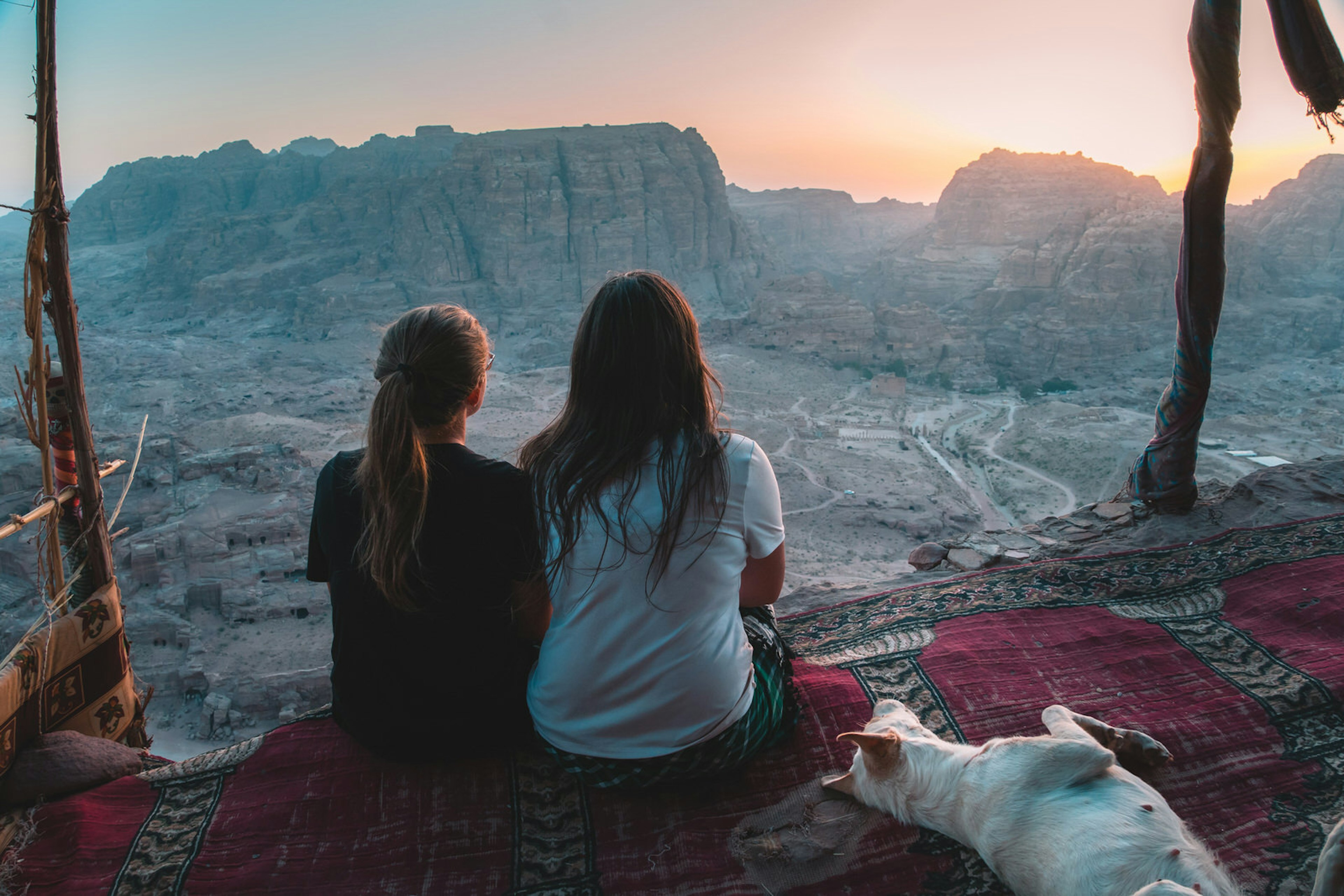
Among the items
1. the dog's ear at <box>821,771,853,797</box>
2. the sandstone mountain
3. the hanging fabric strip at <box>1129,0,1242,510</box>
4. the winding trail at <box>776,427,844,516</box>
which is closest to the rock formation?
the sandstone mountain

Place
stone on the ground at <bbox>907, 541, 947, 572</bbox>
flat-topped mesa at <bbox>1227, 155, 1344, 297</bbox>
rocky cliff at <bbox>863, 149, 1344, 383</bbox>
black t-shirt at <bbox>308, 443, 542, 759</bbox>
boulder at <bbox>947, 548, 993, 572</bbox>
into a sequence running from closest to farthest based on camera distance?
black t-shirt at <bbox>308, 443, 542, 759</bbox>, boulder at <bbox>947, 548, 993, 572</bbox>, stone on the ground at <bbox>907, 541, 947, 572</bbox>, rocky cliff at <bbox>863, 149, 1344, 383</bbox>, flat-topped mesa at <bbox>1227, 155, 1344, 297</bbox>

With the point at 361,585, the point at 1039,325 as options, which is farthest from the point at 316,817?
the point at 1039,325

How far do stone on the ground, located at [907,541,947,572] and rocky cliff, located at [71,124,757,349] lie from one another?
4089 centimetres

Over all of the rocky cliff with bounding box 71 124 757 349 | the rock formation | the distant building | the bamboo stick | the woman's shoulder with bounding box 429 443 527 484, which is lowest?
the distant building

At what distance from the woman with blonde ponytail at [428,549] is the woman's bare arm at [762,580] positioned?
21.4 inches

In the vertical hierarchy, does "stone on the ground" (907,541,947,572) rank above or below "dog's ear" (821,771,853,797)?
below

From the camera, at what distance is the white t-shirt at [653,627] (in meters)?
1.68

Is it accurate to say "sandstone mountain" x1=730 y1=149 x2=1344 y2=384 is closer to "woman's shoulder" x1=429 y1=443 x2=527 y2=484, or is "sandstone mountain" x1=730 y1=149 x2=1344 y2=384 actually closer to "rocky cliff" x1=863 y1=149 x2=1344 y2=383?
"rocky cliff" x1=863 y1=149 x2=1344 y2=383

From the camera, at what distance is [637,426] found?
66.5 inches

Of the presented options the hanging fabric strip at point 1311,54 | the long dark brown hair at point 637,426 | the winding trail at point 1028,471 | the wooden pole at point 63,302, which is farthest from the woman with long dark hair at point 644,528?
the winding trail at point 1028,471

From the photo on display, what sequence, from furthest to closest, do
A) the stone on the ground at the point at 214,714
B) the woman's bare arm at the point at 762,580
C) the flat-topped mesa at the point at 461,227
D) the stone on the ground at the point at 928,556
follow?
the flat-topped mesa at the point at 461,227, the stone on the ground at the point at 214,714, the stone on the ground at the point at 928,556, the woman's bare arm at the point at 762,580

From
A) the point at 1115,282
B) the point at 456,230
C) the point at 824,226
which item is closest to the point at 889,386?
the point at 1115,282

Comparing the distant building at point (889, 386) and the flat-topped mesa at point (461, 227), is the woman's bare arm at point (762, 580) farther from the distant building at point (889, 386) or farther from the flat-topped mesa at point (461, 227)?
the flat-topped mesa at point (461, 227)

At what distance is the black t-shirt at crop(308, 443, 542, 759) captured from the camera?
181 centimetres
